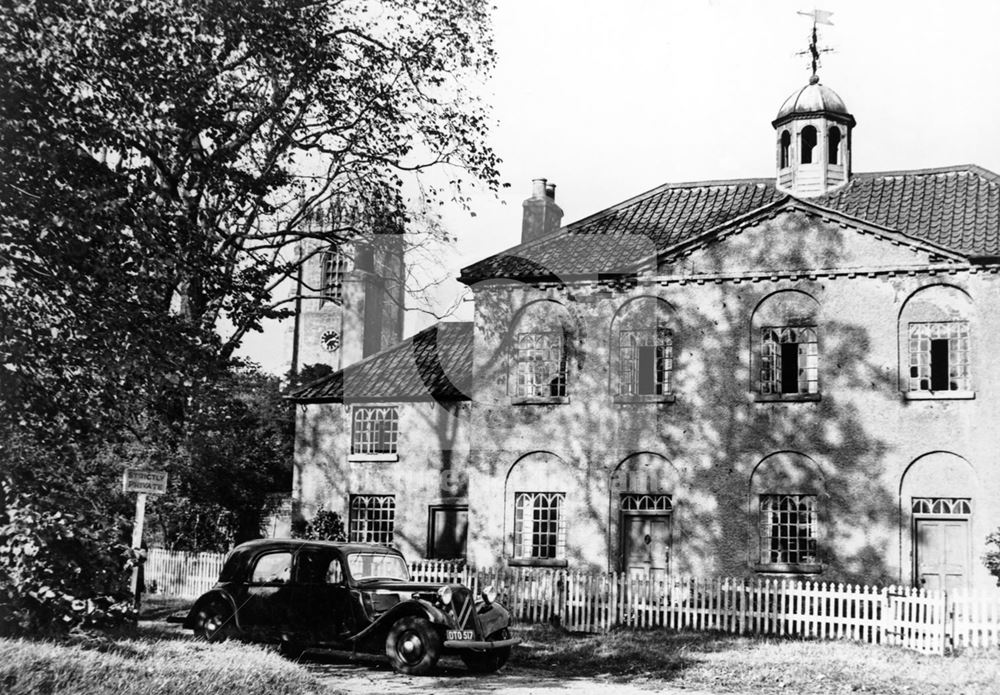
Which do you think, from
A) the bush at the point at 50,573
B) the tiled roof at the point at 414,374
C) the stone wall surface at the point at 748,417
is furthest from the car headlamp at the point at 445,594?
the tiled roof at the point at 414,374

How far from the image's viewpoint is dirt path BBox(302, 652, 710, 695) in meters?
13.8

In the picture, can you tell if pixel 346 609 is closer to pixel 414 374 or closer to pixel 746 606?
pixel 746 606

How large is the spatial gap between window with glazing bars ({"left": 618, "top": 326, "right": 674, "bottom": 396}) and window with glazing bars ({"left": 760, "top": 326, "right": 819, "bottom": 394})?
2.05 metres

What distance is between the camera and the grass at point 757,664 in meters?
15.5

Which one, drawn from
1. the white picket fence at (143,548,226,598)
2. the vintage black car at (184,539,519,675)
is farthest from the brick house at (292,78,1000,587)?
the vintage black car at (184,539,519,675)

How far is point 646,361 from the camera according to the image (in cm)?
2530

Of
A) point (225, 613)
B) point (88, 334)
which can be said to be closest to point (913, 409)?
point (225, 613)

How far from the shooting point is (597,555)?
82.2 ft

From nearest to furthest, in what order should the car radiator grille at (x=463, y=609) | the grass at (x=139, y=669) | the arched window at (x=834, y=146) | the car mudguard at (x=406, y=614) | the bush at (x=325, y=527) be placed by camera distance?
the grass at (x=139, y=669), the car mudguard at (x=406, y=614), the car radiator grille at (x=463, y=609), the arched window at (x=834, y=146), the bush at (x=325, y=527)

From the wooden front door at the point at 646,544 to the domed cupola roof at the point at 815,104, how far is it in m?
10.2

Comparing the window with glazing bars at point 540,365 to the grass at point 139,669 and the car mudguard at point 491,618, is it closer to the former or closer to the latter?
the car mudguard at point 491,618

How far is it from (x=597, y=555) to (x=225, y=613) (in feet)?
35.5

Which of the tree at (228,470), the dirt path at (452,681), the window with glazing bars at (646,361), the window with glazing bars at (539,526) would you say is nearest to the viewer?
the dirt path at (452,681)

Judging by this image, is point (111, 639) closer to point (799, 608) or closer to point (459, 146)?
point (799, 608)
